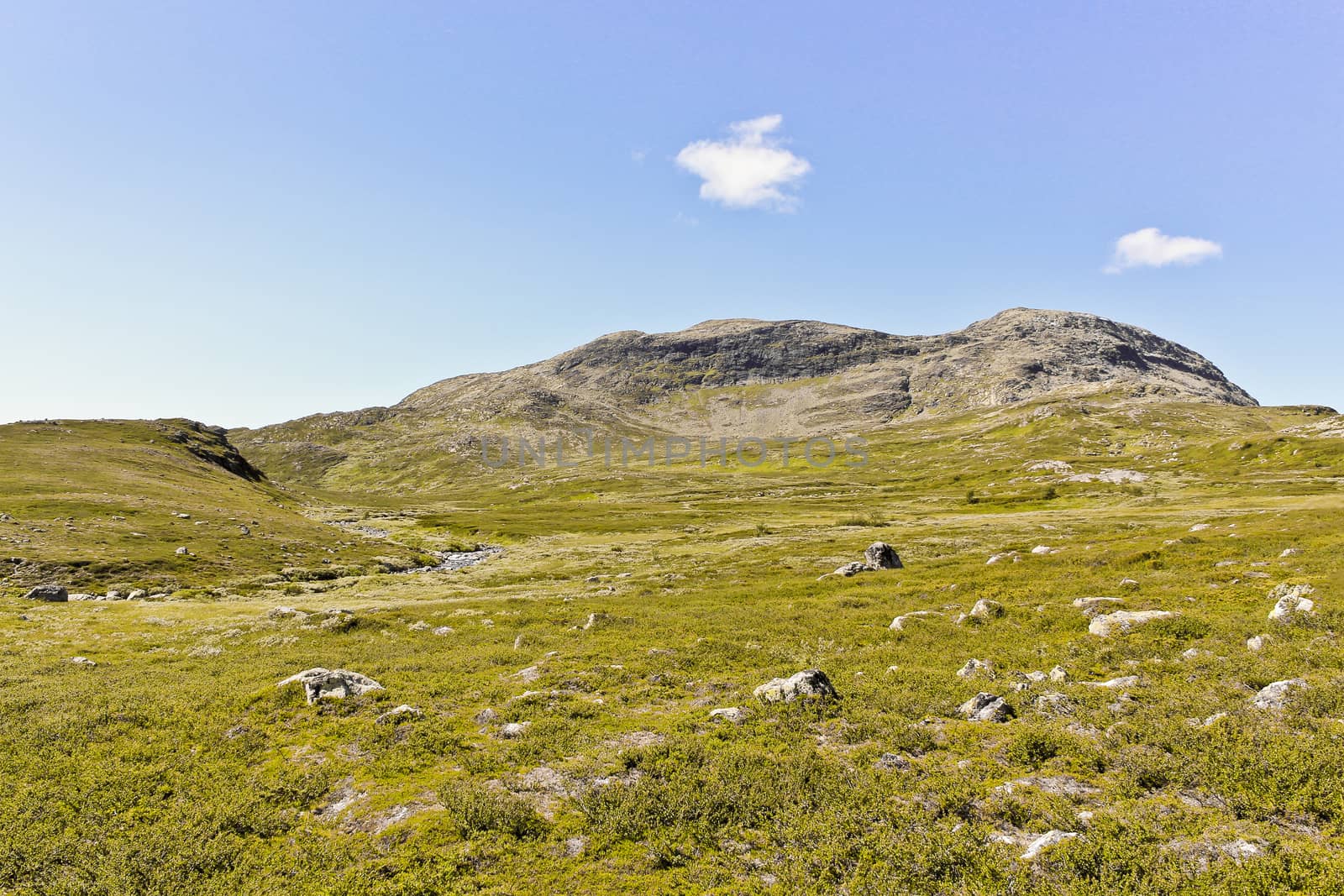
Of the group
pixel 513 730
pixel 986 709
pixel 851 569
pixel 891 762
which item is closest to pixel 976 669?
pixel 986 709

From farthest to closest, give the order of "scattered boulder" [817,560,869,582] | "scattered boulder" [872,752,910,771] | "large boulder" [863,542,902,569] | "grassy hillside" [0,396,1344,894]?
"large boulder" [863,542,902,569] < "scattered boulder" [817,560,869,582] < "scattered boulder" [872,752,910,771] < "grassy hillside" [0,396,1344,894]

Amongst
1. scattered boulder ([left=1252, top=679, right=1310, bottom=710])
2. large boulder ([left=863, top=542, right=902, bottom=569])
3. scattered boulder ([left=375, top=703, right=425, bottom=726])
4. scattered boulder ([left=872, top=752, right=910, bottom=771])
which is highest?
scattered boulder ([left=1252, top=679, right=1310, bottom=710])

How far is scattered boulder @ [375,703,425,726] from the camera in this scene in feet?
62.7

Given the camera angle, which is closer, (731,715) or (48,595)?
(731,715)

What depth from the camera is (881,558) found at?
52.2m

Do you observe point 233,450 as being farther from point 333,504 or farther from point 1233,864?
point 1233,864

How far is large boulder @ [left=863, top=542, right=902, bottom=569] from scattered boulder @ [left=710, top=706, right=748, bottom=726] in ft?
121

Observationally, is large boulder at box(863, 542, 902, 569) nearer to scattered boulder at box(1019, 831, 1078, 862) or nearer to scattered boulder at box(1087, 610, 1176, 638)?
scattered boulder at box(1087, 610, 1176, 638)

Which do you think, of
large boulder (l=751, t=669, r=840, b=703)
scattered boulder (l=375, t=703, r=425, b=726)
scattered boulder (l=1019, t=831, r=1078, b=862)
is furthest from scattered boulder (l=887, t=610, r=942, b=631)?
scattered boulder (l=375, t=703, r=425, b=726)

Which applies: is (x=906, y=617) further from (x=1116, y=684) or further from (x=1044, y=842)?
(x=1044, y=842)

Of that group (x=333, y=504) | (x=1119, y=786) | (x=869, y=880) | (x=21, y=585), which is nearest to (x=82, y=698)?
(x=869, y=880)

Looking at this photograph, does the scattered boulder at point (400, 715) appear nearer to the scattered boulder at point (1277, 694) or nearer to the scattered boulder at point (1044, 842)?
the scattered boulder at point (1044, 842)

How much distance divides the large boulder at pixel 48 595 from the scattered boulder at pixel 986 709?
65.1m

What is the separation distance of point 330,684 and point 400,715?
4059 millimetres
